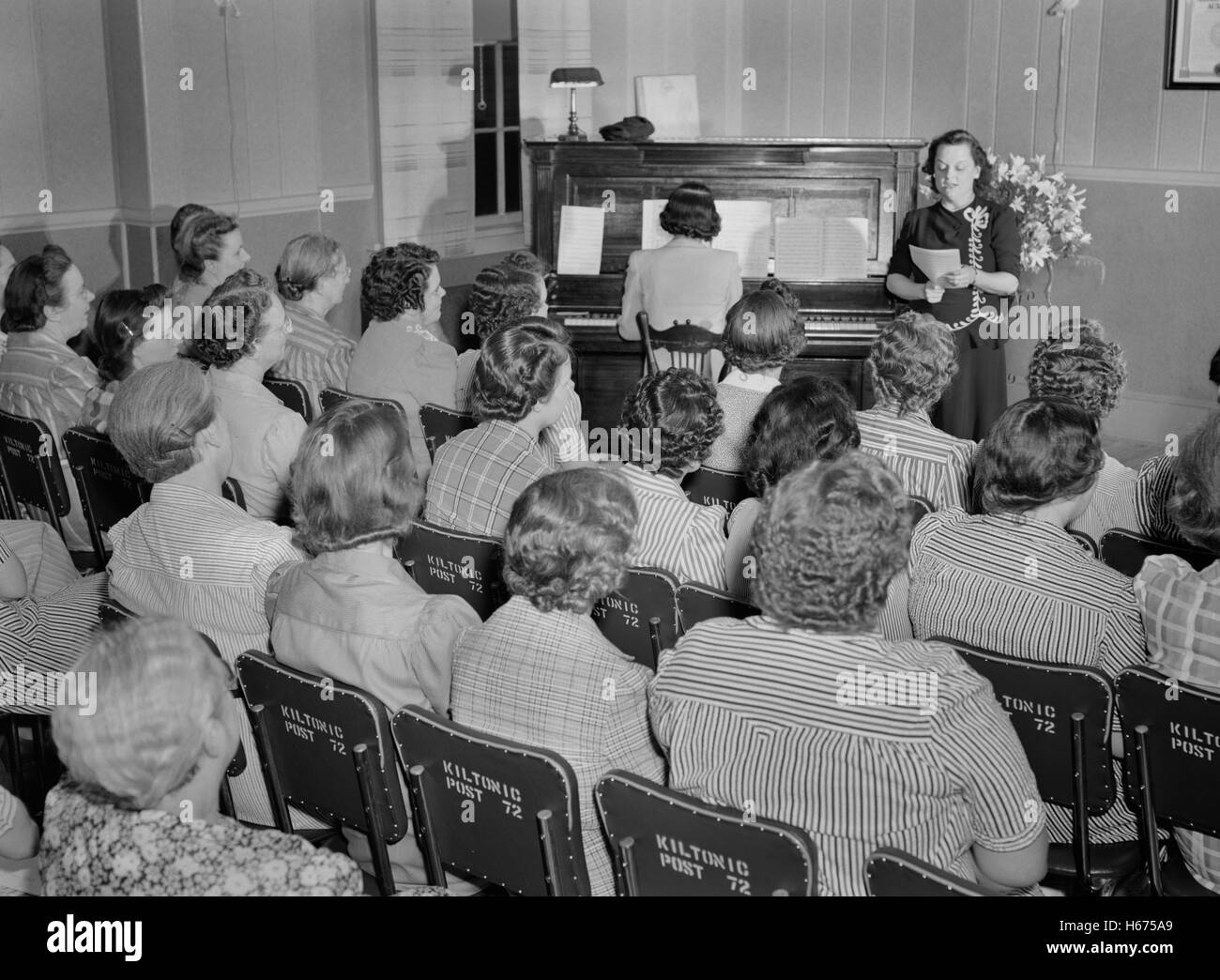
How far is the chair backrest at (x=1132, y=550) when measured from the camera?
2.90 m

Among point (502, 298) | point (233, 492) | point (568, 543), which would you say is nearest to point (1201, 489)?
point (568, 543)

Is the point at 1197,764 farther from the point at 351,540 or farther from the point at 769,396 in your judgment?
the point at 351,540

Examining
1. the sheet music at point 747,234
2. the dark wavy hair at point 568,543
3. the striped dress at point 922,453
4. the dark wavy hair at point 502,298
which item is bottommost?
the striped dress at point 922,453

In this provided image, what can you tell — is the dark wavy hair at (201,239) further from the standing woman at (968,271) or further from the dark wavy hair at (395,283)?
the standing woman at (968,271)

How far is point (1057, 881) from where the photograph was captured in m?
2.50

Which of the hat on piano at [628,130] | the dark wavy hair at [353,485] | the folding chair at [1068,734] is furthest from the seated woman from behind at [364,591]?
the hat on piano at [628,130]

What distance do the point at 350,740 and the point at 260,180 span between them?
17.5ft

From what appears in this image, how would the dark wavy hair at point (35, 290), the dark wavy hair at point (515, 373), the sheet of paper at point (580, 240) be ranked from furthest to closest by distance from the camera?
the sheet of paper at point (580, 240) → the dark wavy hair at point (35, 290) → the dark wavy hair at point (515, 373)

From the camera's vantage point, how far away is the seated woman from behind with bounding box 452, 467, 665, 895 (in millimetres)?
2215

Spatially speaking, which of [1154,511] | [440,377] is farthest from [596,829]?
[440,377]

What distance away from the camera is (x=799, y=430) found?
3025 mm

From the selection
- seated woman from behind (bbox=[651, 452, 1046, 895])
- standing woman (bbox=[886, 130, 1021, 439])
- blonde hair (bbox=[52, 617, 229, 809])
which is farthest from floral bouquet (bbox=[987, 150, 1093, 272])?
blonde hair (bbox=[52, 617, 229, 809])

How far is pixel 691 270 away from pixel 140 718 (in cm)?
429

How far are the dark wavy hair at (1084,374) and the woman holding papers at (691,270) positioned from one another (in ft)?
7.69
